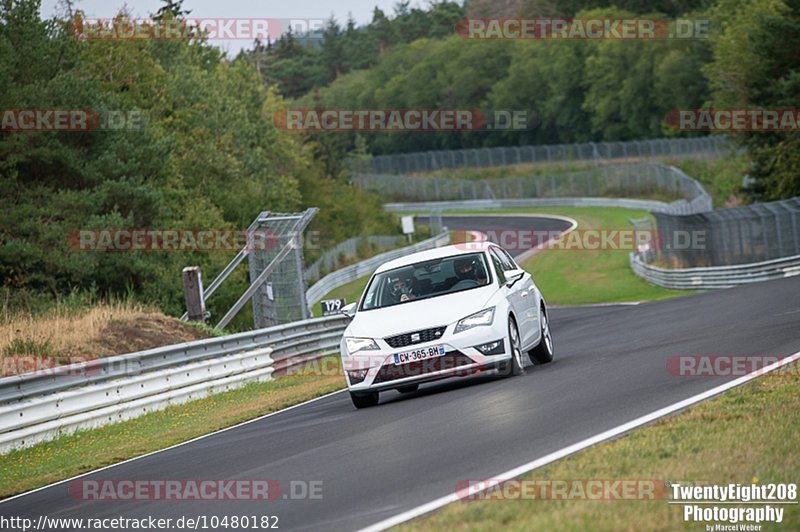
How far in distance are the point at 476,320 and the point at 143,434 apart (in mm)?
4623

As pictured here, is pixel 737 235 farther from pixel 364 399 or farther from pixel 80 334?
pixel 364 399

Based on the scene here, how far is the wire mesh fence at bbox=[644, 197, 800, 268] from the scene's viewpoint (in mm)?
38594

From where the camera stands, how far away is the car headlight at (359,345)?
14.1 metres

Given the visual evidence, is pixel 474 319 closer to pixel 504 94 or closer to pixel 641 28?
pixel 641 28

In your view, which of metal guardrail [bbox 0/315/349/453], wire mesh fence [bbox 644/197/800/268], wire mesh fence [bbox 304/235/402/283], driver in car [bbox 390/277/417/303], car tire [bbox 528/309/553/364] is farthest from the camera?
wire mesh fence [bbox 304/235/402/283]

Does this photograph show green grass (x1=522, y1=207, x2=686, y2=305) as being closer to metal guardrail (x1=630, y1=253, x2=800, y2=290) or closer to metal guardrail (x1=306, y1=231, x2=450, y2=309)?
metal guardrail (x1=630, y1=253, x2=800, y2=290)

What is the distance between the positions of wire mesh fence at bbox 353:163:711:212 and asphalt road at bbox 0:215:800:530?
49.7 meters

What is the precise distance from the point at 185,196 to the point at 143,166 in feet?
48.1

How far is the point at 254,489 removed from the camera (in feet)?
30.6

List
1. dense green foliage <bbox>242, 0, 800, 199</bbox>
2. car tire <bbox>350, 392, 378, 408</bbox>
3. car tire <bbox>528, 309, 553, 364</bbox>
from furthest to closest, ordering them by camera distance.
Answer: dense green foliage <bbox>242, 0, 800, 199</bbox>, car tire <bbox>528, 309, 553, 364</bbox>, car tire <bbox>350, 392, 378, 408</bbox>

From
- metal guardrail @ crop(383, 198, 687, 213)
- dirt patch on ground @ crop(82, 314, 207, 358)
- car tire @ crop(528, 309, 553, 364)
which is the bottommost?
metal guardrail @ crop(383, 198, 687, 213)

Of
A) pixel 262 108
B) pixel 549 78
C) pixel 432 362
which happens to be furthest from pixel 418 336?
pixel 549 78

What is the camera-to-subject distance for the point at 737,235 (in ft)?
132

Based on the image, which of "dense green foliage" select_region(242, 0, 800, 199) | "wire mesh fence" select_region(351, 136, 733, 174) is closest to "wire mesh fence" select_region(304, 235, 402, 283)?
"dense green foliage" select_region(242, 0, 800, 199)
